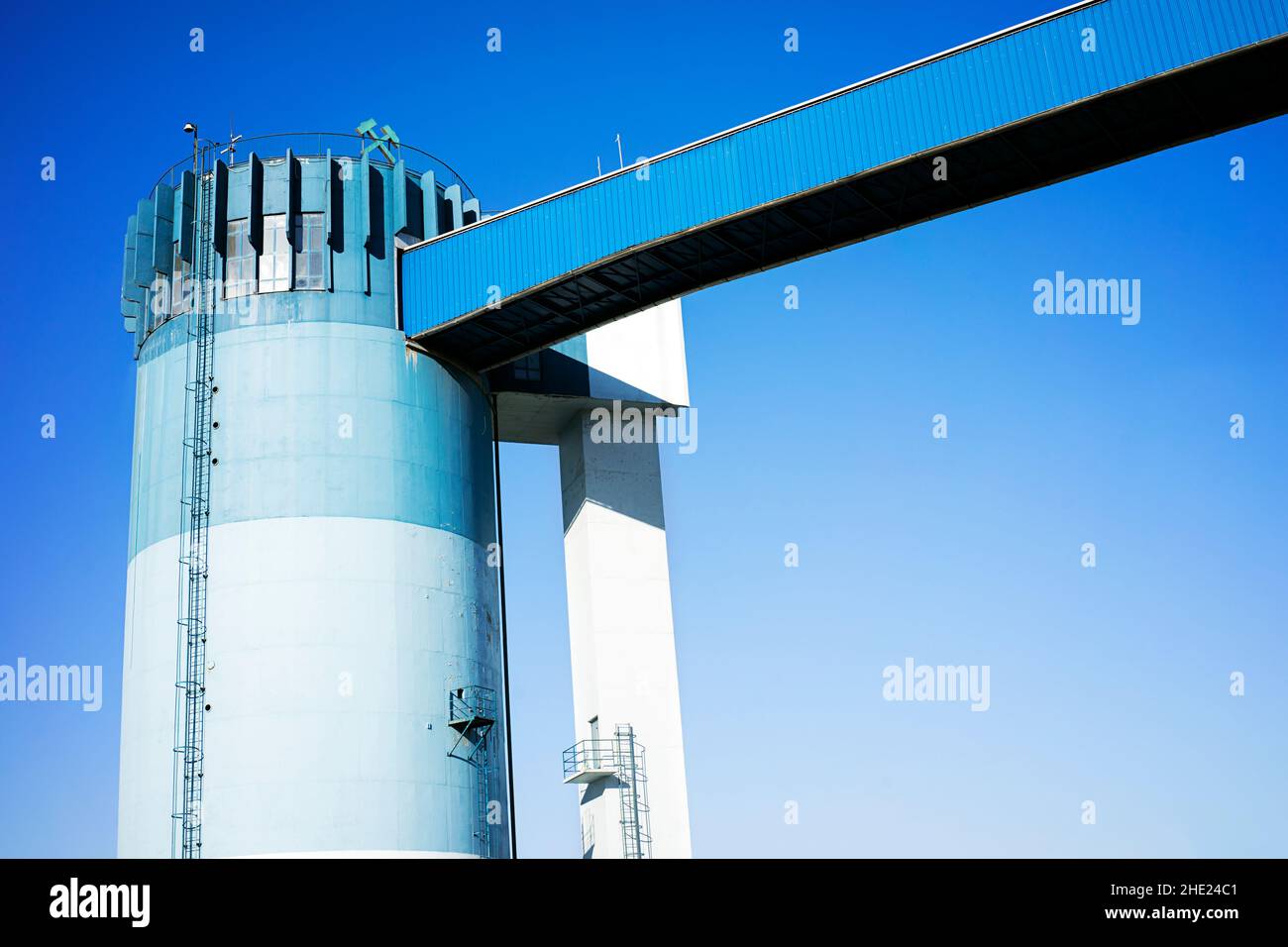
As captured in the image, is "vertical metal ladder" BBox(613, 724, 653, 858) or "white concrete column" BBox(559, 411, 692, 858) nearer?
"vertical metal ladder" BBox(613, 724, 653, 858)

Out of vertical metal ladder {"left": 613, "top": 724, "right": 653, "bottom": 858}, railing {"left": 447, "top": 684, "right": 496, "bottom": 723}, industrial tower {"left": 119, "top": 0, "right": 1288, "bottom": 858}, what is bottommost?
vertical metal ladder {"left": 613, "top": 724, "right": 653, "bottom": 858}

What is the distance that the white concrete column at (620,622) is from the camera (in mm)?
43219

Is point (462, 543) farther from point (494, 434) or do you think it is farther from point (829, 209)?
point (829, 209)

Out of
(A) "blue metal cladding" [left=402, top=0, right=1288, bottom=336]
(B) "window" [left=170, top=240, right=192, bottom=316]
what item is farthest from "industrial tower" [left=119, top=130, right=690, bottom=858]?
(A) "blue metal cladding" [left=402, top=0, right=1288, bottom=336]

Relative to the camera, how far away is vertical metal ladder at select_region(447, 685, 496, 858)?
37.1m

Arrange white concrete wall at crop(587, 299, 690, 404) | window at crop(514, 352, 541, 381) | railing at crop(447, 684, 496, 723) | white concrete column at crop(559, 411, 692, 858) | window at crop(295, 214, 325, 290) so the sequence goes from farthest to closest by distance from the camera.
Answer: white concrete wall at crop(587, 299, 690, 404) < window at crop(514, 352, 541, 381) < white concrete column at crop(559, 411, 692, 858) < window at crop(295, 214, 325, 290) < railing at crop(447, 684, 496, 723)

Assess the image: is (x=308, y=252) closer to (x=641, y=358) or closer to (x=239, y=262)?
(x=239, y=262)

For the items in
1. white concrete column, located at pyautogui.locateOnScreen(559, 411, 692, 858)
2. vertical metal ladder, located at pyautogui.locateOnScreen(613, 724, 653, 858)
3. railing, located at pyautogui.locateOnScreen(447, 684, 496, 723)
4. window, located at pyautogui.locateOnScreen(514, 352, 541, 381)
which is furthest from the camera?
window, located at pyautogui.locateOnScreen(514, 352, 541, 381)

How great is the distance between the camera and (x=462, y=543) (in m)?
39.2

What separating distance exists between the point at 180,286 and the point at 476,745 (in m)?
16.0

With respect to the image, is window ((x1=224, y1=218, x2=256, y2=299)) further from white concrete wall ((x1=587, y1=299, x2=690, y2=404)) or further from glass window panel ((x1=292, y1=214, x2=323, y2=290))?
white concrete wall ((x1=587, y1=299, x2=690, y2=404))

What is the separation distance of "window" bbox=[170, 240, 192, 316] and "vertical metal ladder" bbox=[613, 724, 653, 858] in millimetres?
18364

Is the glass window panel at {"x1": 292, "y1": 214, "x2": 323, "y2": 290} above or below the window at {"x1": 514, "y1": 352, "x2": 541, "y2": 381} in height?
above
